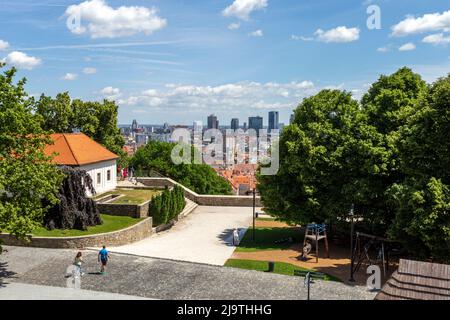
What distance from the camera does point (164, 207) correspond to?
32906mm

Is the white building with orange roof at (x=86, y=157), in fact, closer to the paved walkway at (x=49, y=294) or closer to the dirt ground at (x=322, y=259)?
the dirt ground at (x=322, y=259)

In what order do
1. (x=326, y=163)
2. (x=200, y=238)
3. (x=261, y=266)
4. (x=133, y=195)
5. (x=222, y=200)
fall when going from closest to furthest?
(x=261, y=266), (x=326, y=163), (x=200, y=238), (x=133, y=195), (x=222, y=200)

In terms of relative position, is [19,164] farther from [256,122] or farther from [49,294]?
[256,122]

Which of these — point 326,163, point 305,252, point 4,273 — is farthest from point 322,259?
point 4,273

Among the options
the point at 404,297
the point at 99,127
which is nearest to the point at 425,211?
the point at 404,297

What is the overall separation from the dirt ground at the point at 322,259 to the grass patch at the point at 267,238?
885mm

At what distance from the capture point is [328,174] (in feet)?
88.4

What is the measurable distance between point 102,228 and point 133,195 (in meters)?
10.1

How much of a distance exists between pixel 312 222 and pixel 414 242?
7995 millimetres

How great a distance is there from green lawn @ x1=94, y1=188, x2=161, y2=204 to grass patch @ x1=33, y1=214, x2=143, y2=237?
9.24 ft

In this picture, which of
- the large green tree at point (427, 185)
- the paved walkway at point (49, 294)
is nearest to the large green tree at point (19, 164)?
the paved walkway at point (49, 294)

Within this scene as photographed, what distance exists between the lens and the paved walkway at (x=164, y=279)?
62.7ft
